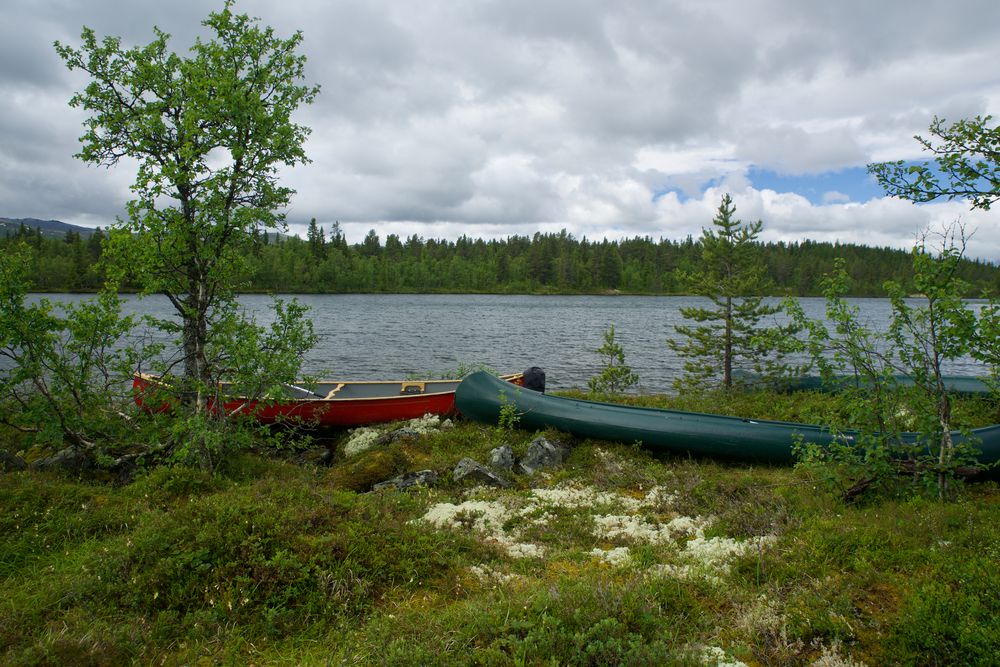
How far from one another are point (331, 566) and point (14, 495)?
457 cm

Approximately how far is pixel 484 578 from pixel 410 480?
172 inches

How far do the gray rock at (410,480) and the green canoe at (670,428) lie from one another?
134 inches

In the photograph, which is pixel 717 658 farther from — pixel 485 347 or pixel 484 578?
pixel 485 347

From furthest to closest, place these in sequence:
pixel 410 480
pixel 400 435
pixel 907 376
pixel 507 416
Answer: pixel 400 435 → pixel 507 416 → pixel 410 480 → pixel 907 376

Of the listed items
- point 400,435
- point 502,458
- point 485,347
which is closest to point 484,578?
point 502,458

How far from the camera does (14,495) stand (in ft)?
22.1

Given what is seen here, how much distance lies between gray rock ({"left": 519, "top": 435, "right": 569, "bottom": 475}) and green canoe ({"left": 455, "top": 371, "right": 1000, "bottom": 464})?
901mm

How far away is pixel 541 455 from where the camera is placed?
35.5 feet

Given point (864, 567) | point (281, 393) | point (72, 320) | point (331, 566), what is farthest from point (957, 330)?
point (72, 320)

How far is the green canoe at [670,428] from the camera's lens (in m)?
10.1

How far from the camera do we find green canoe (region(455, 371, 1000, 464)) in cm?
1008

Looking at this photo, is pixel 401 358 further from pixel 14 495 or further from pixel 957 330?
pixel 957 330

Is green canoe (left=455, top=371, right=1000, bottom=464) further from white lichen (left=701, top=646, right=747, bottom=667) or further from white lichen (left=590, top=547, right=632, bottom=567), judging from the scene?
white lichen (left=701, top=646, right=747, bottom=667)

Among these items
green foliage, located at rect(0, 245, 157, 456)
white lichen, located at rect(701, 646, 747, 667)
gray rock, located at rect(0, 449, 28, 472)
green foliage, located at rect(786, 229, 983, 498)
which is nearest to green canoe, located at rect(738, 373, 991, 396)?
green foliage, located at rect(786, 229, 983, 498)
